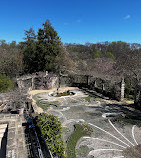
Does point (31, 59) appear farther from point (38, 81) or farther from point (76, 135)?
point (76, 135)

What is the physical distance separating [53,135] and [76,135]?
2.33 m

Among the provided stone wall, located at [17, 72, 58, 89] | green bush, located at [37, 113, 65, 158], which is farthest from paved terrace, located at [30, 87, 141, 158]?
stone wall, located at [17, 72, 58, 89]

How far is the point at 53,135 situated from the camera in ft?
16.7

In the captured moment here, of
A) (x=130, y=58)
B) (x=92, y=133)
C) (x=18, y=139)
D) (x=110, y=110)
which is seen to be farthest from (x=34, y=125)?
(x=130, y=58)

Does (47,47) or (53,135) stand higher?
(47,47)

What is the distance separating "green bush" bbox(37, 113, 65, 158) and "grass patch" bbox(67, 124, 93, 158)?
0.95 m

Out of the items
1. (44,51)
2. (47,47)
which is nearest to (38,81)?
(44,51)

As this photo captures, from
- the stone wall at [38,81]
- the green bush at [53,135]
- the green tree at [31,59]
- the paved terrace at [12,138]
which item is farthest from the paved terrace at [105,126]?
the green tree at [31,59]

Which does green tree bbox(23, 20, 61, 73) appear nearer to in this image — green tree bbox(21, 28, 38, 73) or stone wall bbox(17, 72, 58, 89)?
green tree bbox(21, 28, 38, 73)

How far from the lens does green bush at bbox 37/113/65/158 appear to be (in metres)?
4.63

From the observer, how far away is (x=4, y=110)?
28.4 ft

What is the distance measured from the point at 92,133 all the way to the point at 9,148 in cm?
454

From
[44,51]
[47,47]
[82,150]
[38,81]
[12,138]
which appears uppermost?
[47,47]

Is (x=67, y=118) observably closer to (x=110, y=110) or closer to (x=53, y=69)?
(x=110, y=110)
